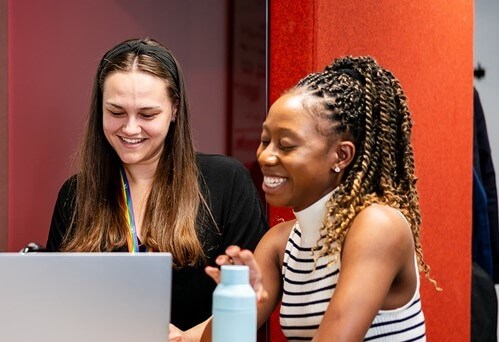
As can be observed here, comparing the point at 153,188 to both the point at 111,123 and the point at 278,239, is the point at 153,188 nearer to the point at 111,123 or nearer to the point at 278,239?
the point at 111,123

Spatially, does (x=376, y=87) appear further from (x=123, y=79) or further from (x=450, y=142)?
(x=450, y=142)

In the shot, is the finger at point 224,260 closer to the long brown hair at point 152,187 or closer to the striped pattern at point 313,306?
the striped pattern at point 313,306

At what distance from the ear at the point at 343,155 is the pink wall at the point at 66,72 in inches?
42.9

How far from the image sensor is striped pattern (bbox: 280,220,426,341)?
1433 millimetres

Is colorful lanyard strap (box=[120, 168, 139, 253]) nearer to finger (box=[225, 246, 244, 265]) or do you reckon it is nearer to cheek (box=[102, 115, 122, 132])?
cheek (box=[102, 115, 122, 132])

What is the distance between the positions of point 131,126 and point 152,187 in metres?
0.18

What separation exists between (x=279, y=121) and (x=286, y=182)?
0.11 m

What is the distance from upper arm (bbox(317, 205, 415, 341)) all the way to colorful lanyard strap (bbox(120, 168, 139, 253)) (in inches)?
27.6

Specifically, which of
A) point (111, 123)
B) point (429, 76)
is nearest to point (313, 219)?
point (111, 123)

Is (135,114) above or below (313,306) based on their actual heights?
above

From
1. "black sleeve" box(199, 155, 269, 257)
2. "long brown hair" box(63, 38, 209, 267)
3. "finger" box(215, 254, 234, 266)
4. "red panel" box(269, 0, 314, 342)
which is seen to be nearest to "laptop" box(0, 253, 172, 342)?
"finger" box(215, 254, 234, 266)

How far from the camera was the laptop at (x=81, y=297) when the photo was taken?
43.6 inches

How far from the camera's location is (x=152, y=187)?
2049 millimetres

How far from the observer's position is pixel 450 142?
3.01m
